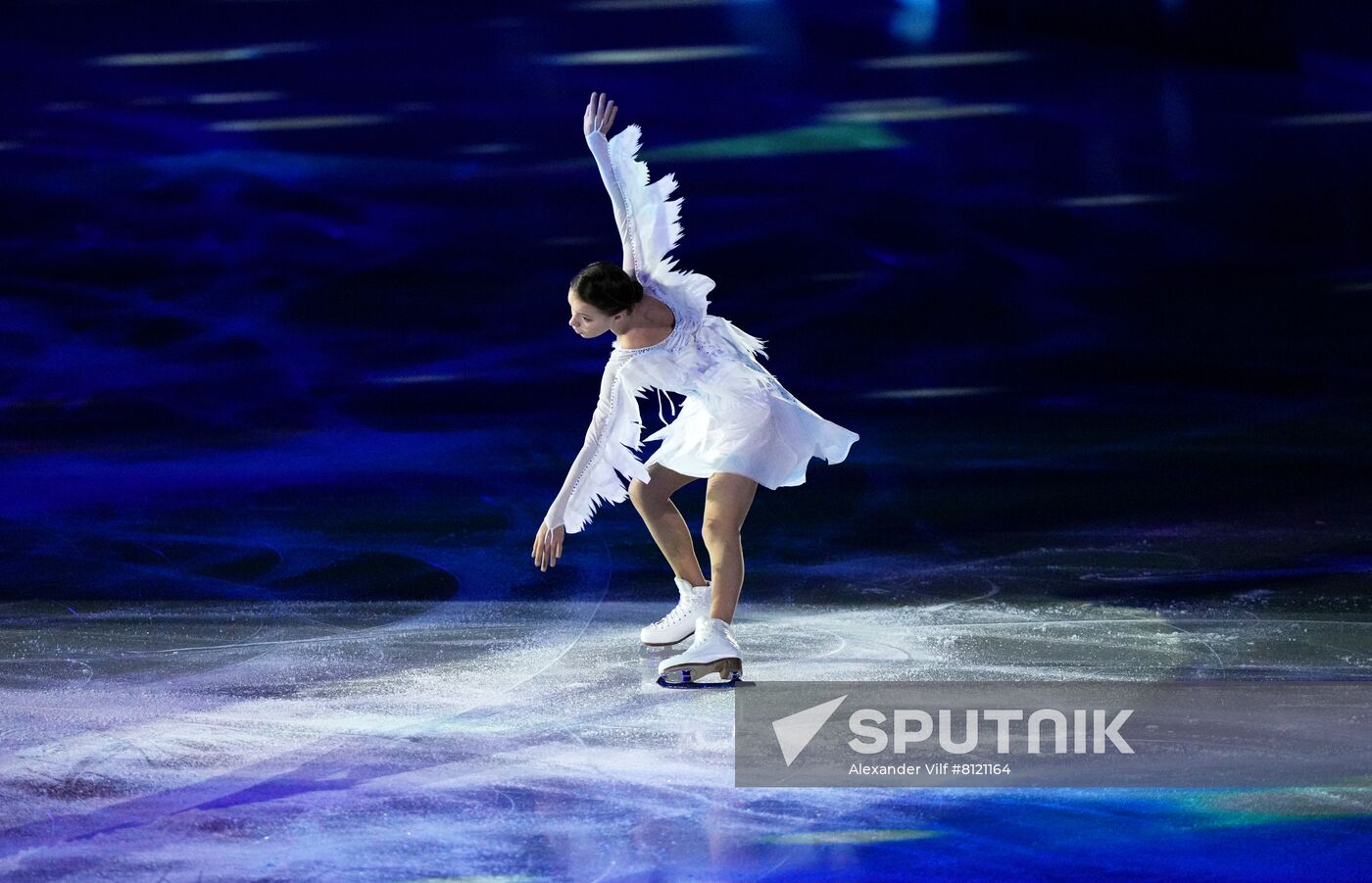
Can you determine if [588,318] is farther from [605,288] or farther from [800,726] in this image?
[800,726]

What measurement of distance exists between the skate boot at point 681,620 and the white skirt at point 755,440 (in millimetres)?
312

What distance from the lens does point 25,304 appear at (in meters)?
5.67

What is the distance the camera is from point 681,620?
145 inches

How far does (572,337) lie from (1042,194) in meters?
1.81

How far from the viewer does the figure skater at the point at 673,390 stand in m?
3.30

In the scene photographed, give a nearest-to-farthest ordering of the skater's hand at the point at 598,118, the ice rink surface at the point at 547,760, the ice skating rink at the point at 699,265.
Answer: the ice rink surface at the point at 547,760
the skater's hand at the point at 598,118
the ice skating rink at the point at 699,265

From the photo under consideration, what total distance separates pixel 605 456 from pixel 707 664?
536mm

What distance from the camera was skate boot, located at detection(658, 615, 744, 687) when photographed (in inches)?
126

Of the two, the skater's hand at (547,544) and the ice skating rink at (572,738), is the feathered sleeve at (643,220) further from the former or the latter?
the ice skating rink at (572,738)

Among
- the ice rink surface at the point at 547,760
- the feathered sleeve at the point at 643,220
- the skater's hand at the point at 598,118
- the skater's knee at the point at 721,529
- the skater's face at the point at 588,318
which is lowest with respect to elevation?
the ice rink surface at the point at 547,760

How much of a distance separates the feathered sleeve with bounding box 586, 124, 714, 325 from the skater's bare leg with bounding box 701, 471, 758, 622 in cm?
40

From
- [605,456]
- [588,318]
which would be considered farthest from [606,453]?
[588,318]

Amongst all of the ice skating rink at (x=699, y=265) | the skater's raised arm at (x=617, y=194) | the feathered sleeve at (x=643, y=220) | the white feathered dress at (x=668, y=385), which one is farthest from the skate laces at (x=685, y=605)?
the ice skating rink at (x=699, y=265)

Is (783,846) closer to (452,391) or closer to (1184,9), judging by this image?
(452,391)
